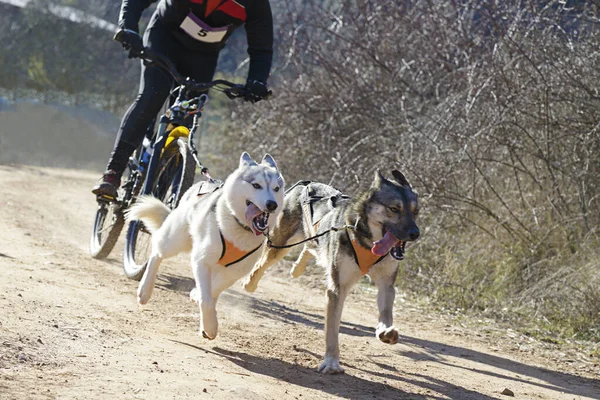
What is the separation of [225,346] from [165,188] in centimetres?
187

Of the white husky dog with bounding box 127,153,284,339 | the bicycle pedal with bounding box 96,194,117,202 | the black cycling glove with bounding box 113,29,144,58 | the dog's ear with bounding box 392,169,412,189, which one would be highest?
the black cycling glove with bounding box 113,29,144,58

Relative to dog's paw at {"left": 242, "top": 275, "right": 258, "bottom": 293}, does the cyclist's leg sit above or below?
above

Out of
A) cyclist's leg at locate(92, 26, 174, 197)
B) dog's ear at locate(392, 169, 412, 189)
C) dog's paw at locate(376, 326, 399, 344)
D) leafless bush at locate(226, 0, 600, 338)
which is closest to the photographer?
dog's paw at locate(376, 326, 399, 344)

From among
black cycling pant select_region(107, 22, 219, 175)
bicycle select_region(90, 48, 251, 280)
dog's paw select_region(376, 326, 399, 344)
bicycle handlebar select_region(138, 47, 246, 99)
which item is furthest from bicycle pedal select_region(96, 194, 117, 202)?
dog's paw select_region(376, 326, 399, 344)

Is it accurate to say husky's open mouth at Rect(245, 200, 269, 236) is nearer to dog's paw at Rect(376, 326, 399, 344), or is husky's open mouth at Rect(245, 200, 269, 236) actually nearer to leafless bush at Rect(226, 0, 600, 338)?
dog's paw at Rect(376, 326, 399, 344)

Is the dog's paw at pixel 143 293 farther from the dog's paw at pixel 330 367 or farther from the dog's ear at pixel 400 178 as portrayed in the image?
the dog's ear at pixel 400 178

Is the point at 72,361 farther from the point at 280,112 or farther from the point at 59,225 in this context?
the point at 280,112

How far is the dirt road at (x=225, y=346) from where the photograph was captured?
13.4 feet

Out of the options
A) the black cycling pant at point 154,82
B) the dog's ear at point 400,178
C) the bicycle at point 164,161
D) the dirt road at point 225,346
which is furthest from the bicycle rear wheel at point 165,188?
the dog's ear at point 400,178

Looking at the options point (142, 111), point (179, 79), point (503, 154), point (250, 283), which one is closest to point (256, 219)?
point (250, 283)

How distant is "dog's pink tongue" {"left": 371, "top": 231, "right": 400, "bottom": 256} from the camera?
16.8ft

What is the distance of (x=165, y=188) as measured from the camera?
261 inches

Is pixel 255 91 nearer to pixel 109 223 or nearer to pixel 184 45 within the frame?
pixel 184 45

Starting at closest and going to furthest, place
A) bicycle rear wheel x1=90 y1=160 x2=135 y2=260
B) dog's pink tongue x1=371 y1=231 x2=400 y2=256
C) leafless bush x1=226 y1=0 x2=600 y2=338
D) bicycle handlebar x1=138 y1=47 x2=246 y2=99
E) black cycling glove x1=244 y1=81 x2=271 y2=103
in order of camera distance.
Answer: dog's pink tongue x1=371 y1=231 x2=400 y2=256
bicycle handlebar x1=138 y1=47 x2=246 y2=99
black cycling glove x1=244 y1=81 x2=271 y2=103
bicycle rear wheel x1=90 y1=160 x2=135 y2=260
leafless bush x1=226 y1=0 x2=600 y2=338
